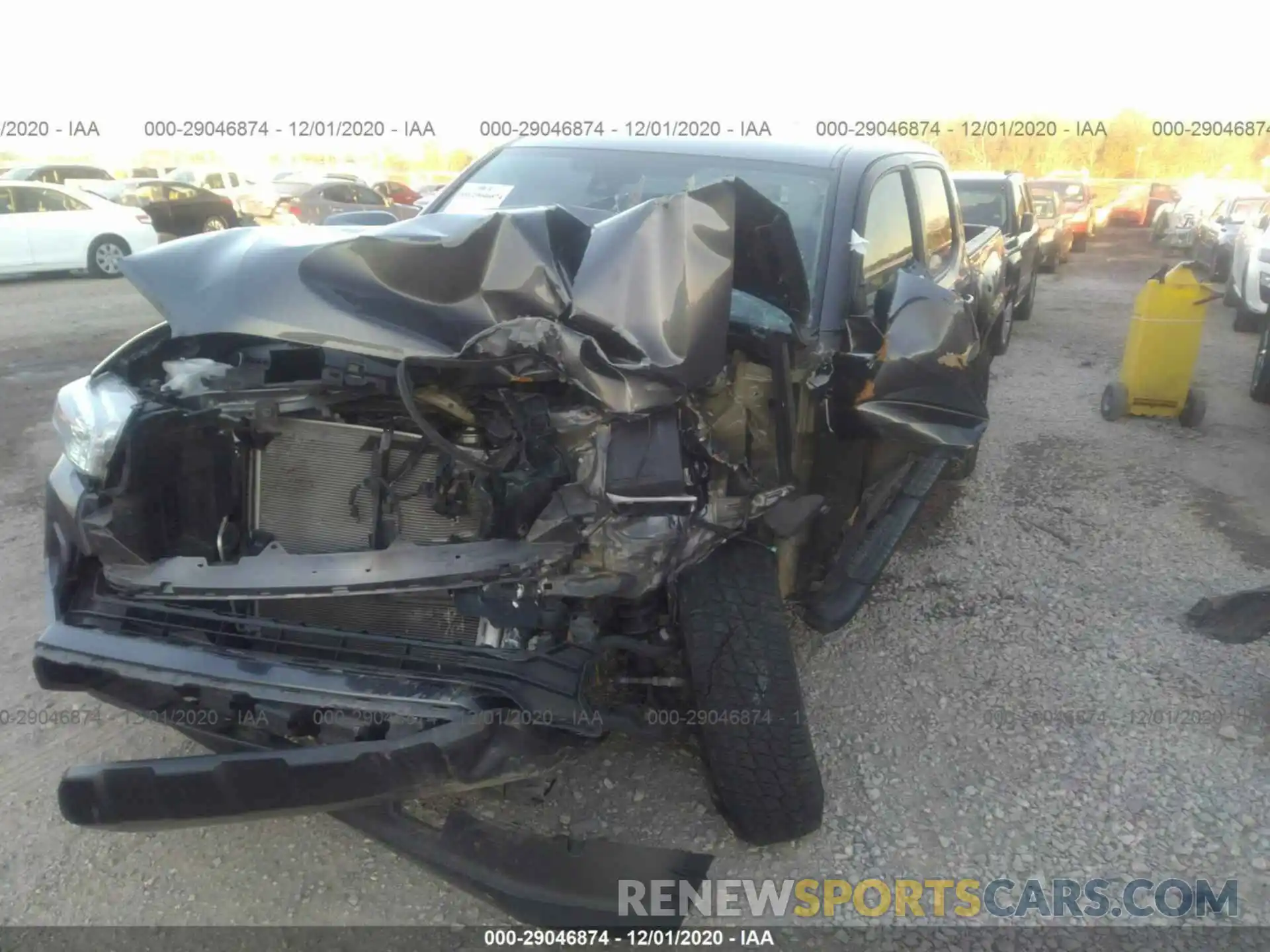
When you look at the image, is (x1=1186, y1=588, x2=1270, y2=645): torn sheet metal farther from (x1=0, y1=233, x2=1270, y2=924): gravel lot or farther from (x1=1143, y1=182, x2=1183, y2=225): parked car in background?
(x1=1143, y1=182, x2=1183, y2=225): parked car in background

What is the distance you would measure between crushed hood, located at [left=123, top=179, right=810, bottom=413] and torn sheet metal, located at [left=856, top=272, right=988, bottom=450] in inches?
31.9

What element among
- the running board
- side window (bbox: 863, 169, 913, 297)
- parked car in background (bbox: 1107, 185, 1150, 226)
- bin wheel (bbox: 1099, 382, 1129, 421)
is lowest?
parked car in background (bbox: 1107, 185, 1150, 226)

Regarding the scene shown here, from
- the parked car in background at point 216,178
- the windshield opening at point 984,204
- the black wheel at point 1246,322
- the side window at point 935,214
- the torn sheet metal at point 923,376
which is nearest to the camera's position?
the torn sheet metal at point 923,376

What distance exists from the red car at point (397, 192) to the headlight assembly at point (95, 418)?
19.1 m

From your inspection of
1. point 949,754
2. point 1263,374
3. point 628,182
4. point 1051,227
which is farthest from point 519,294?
point 1051,227

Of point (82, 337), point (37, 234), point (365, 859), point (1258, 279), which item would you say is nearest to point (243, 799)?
point (365, 859)

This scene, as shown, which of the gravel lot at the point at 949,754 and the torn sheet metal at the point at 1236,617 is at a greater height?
the torn sheet metal at the point at 1236,617

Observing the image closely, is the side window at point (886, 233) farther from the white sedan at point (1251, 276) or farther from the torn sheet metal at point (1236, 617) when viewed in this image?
the white sedan at point (1251, 276)

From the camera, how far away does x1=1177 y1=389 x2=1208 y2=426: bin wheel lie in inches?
249

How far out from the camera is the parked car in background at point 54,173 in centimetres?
1490

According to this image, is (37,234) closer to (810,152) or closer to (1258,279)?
(810,152)

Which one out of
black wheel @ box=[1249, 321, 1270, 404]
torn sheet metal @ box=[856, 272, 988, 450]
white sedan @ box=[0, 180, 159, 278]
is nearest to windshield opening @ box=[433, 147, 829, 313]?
torn sheet metal @ box=[856, 272, 988, 450]

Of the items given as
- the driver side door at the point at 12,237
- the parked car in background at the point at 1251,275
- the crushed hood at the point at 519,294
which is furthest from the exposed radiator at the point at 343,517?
the driver side door at the point at 12,237

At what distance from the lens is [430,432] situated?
6.62 ft
